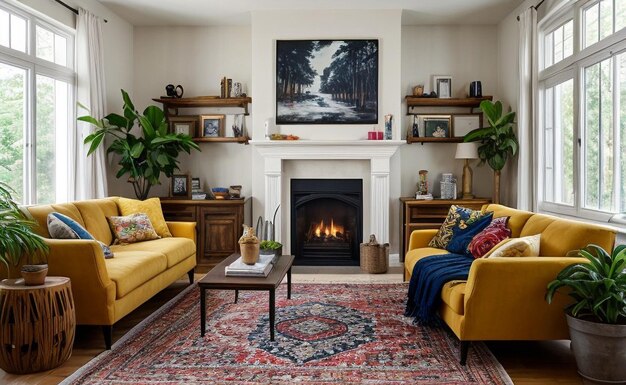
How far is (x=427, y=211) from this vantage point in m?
5.94

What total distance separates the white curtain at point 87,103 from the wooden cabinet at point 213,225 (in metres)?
0.82

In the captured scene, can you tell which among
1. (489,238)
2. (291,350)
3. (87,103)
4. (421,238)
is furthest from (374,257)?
(87,103)

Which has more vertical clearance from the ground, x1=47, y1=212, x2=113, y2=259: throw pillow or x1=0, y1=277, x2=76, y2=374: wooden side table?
x1=47, y1=212, x2=113, y2=259: throw pillow

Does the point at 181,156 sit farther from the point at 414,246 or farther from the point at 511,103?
the point at 511,103

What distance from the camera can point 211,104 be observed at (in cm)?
646

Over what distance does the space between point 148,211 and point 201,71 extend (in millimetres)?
2355

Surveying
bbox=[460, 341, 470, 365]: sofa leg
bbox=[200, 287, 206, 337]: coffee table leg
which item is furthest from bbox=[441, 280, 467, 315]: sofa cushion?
bbox=[200, 287, 206, 337]: coffee table leg

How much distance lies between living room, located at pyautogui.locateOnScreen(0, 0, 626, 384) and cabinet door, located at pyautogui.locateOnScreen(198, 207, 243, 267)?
99mm

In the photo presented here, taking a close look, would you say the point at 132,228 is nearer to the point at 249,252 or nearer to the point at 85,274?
the point at 85,274

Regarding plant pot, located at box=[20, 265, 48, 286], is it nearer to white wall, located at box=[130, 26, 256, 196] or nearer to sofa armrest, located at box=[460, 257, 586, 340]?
sofa armrest, located at box=[460, 257, 586, 340]

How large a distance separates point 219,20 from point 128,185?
2.35 meters

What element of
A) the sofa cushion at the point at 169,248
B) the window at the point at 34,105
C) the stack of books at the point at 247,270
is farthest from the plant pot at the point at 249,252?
the window at the point at 34,105

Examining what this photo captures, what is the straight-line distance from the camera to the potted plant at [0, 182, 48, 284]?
2951 millimetres

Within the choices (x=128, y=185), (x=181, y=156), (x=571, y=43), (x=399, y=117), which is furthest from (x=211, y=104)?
(x=571, y=43)
